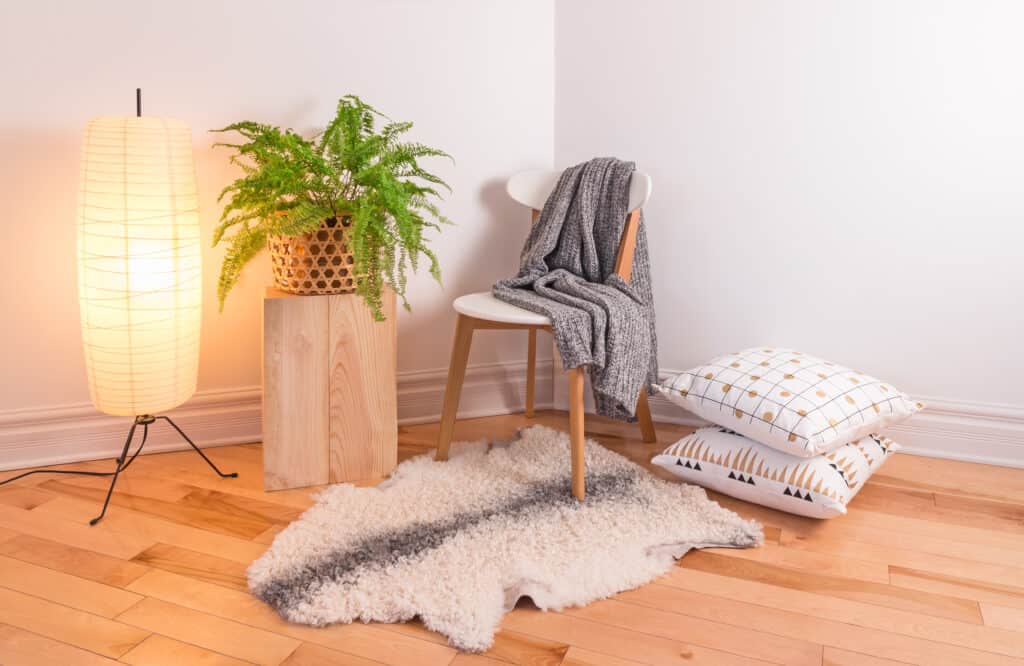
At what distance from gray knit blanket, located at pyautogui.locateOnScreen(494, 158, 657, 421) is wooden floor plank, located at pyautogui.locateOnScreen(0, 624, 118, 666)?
1101 mm

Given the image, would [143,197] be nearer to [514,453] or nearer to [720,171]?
[514,453]

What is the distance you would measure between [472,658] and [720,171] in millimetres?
1617

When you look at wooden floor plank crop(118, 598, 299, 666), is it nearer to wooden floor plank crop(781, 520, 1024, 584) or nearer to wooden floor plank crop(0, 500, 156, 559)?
wooden floor plank crop(0, 500, 156, 559)

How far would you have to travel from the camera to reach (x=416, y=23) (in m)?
2.38

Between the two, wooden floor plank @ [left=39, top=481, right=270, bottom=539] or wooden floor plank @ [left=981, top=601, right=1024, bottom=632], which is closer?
wooden floor plank @ [left=981, top=601, right=1024, bottom=632]

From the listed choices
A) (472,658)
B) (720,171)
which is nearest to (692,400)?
(720,171)

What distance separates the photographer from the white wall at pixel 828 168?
6.93 feet

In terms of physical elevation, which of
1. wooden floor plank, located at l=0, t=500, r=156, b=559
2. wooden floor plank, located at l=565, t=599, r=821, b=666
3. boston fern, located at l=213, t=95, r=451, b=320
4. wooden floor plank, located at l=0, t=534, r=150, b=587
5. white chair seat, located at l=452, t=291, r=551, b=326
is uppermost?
boston fern, located at l=213, t=95, r=451, b=320

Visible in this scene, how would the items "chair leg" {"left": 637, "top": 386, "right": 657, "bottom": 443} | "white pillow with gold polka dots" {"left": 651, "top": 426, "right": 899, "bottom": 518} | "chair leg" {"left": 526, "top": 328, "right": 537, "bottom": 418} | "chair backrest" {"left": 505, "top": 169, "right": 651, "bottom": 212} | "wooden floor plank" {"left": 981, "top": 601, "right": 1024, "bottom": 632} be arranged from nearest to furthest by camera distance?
"wooden floor plank" {"left": 981, "top": 601, "right": 1024, "bottom": 632} → "white pillow with gold polka dots" {"left": 651, "top": 426, "right": 899, "bottom": 518} → "chair leg" {"left": 637, "top": 386, "right": 657, "bottom": 443} → "chair backrest" {"left": 505, "top": 169, "right": 651, "bottom": 212} → "chair leg" {"left": 526, "top": 328, "right": 537, "bottom": 418}

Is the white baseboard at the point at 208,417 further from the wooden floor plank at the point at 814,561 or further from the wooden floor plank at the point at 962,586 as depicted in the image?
the wooden floor plank at the point at 962,586

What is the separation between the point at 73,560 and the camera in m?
1.64

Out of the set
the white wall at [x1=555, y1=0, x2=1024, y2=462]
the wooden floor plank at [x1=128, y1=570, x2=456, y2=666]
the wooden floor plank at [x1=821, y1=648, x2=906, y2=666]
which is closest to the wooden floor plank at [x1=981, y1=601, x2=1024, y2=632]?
the wooden floor plank at [x1=821, y1=648, x2=906, y2=666]

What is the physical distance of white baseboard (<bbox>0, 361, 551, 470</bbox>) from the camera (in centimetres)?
212

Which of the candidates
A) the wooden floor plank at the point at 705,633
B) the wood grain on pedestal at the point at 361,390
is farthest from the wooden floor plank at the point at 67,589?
the wooden floor plank at the point at 705,633
